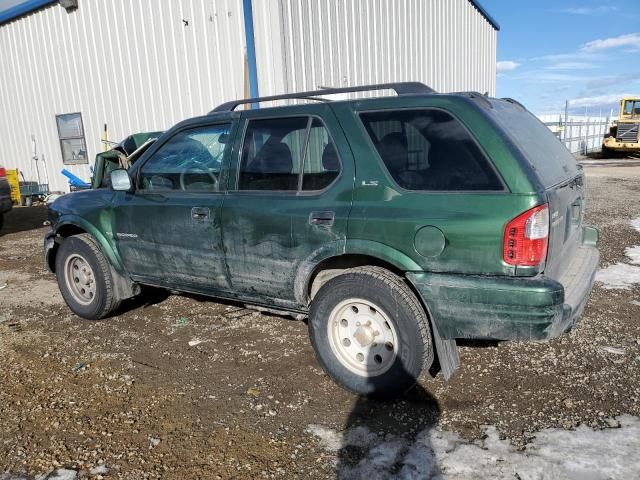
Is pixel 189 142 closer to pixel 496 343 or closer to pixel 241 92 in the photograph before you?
pixel 496 343

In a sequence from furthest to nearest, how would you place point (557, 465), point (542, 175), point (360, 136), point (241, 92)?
point (241, 92) < point (360, 136) < point (542, 175) < point (557, 465)

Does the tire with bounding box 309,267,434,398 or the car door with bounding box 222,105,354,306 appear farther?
the car door with bounding box 222,105,354,306

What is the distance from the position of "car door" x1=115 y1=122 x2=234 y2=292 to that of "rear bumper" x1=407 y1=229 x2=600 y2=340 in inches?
61.7

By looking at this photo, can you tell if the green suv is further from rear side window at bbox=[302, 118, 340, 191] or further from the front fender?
the front fender

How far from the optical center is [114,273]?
4.39 metres

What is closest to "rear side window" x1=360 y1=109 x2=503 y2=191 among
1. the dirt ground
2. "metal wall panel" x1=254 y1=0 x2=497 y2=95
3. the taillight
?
the taillight

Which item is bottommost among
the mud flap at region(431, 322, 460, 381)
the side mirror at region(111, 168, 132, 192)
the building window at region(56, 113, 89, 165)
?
the mud flap at region(431, 322, 460, 381)

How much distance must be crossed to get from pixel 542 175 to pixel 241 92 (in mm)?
6953

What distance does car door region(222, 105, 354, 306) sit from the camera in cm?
309

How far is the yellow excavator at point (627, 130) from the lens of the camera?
24.8m

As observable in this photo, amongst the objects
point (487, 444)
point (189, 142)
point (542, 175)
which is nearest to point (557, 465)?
point (487, 444)

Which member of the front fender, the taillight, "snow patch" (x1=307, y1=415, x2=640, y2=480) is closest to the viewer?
"snow patch" (x1=307, y1=415, x2=640, y2=480)

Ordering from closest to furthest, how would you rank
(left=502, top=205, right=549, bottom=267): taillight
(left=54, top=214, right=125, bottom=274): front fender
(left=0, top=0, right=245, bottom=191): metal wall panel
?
(left=502, top=205, right=549, bottom=267): taillight
(left=54, top=214, right=125, bottom=274): front fender
(left=0, top=0, right=245, bottom=191): metal wall panel

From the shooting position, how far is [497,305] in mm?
2635
